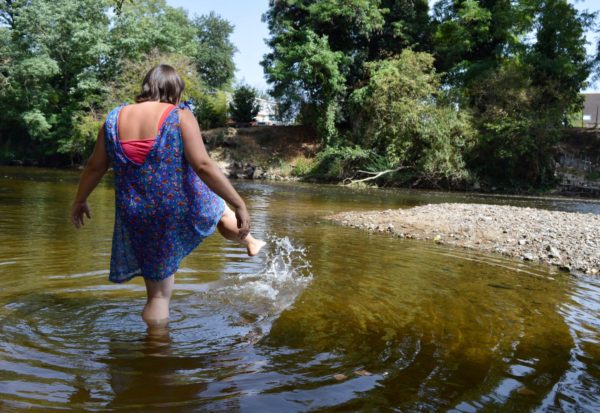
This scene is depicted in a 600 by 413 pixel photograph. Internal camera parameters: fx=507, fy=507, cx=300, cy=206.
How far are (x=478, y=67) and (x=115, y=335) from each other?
2940 cm

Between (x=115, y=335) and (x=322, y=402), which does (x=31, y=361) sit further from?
(x=322, y=402)

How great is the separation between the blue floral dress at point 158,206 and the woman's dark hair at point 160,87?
0.35ft

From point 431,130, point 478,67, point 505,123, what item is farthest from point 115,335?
point 478,67

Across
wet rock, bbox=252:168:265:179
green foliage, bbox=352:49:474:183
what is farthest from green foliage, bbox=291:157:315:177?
green foliage, bbox=352:49:474:183

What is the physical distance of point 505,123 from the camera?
80.0 feet

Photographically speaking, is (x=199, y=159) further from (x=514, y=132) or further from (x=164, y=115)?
(x=514, y=132)

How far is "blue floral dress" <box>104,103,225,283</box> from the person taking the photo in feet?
10.3

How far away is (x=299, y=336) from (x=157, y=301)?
103 centimetres

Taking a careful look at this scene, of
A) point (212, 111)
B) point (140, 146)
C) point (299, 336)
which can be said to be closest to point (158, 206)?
point (140, 146)

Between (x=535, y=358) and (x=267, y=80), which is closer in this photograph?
(x=535, y=358)

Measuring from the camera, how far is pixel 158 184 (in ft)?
10.3

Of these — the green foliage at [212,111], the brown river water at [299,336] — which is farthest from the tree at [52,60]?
the brown river water at [299,336]

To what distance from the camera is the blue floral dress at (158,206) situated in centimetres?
313

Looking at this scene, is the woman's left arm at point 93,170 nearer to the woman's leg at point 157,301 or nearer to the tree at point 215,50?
the woman's leg at point 157,301
